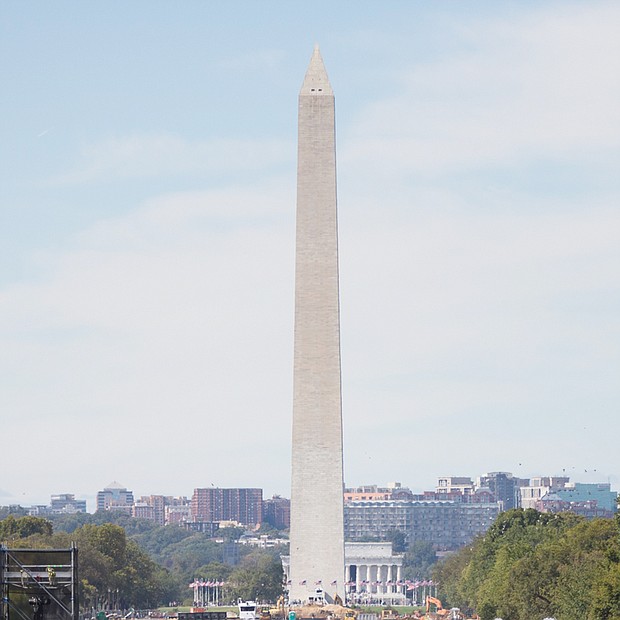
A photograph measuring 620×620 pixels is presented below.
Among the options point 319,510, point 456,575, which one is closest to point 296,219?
point 319,510

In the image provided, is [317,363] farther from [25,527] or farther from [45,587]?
[45,587]

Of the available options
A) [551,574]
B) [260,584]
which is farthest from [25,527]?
[551,574]

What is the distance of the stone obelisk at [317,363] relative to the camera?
82.6 m

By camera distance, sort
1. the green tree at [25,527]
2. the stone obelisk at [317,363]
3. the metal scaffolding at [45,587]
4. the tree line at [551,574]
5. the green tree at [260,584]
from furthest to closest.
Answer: the green tree at [260,584] → the green tree at [25,527] → the stone obelisk at [317,363] → the tree line at [551,574] → the metal scaffolding at [45,587]

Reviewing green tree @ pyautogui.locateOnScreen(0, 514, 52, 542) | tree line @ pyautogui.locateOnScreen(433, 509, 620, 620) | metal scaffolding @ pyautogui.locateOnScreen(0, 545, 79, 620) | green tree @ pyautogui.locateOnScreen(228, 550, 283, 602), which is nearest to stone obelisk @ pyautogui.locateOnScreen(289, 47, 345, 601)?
tree line @ pyautogui.locateOnScreen(433, 509, 620, 620)

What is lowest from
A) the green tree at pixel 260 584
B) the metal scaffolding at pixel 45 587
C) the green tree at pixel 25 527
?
the metal scaffolding at pixel 45 587

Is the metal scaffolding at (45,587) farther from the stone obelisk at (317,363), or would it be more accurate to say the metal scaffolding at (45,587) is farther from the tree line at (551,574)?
the stone obelisk at (317,363)

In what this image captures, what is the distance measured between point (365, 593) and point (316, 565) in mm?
90425

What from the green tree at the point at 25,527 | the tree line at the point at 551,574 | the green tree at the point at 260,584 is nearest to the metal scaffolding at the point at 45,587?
the tree line at the point at 551,574

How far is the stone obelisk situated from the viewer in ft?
271

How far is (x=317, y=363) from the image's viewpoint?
82.6m

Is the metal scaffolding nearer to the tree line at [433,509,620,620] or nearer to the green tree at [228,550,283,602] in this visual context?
the tree line at [433,509,620,620]

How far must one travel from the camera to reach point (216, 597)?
15762 centimetres

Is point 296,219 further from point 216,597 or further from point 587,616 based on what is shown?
point 216,597
